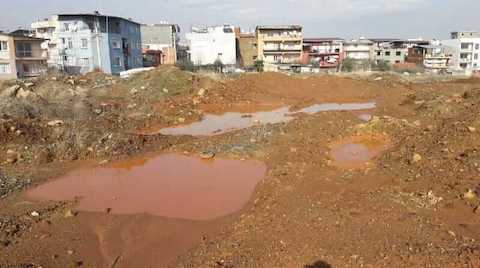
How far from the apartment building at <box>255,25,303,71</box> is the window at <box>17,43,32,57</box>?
27.8 metres

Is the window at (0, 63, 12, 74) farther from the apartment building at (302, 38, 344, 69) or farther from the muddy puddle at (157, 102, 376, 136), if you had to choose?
the apartment building at (302, 38, 344, 69)

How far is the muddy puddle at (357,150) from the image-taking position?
380 inches

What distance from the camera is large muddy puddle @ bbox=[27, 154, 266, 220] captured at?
7574mm

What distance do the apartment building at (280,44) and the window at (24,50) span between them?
27.8 meters

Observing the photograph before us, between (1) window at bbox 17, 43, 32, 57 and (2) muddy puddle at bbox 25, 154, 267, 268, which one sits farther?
(1) window at bbox 17, 43, 32, 57

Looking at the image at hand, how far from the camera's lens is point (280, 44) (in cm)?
5347

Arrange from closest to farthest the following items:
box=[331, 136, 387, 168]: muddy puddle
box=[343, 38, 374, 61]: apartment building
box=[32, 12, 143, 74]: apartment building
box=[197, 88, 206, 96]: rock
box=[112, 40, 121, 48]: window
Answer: box=[331, 136, 387, 168]: muddy puddle
box=[197, 88, 206, 96]: rock
box=[32, 12, 143, 74]: apartment building
box=[112, 40, 121, 48]: window
box=[343, 38, 374, 61]: apartment building

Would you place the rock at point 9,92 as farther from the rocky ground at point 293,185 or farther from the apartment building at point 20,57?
the apartment building at point 20,57

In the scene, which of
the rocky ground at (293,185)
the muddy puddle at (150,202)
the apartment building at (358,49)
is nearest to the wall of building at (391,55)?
the apartment building at (358,49)

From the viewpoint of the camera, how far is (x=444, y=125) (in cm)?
1110

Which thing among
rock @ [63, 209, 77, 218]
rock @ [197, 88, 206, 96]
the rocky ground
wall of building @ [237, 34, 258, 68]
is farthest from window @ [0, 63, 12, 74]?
rock @ [63, 209, 77, 218]

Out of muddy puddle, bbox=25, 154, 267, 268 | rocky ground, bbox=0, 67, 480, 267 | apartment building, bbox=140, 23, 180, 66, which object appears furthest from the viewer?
apartment building, bbox=140, 23, 180, 66

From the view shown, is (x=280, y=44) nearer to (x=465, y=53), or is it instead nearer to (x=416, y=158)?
(x=465, y=53)

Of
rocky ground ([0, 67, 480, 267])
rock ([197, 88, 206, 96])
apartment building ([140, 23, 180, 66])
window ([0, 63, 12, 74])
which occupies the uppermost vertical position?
apartment building ([140, 23, 180, 66])
